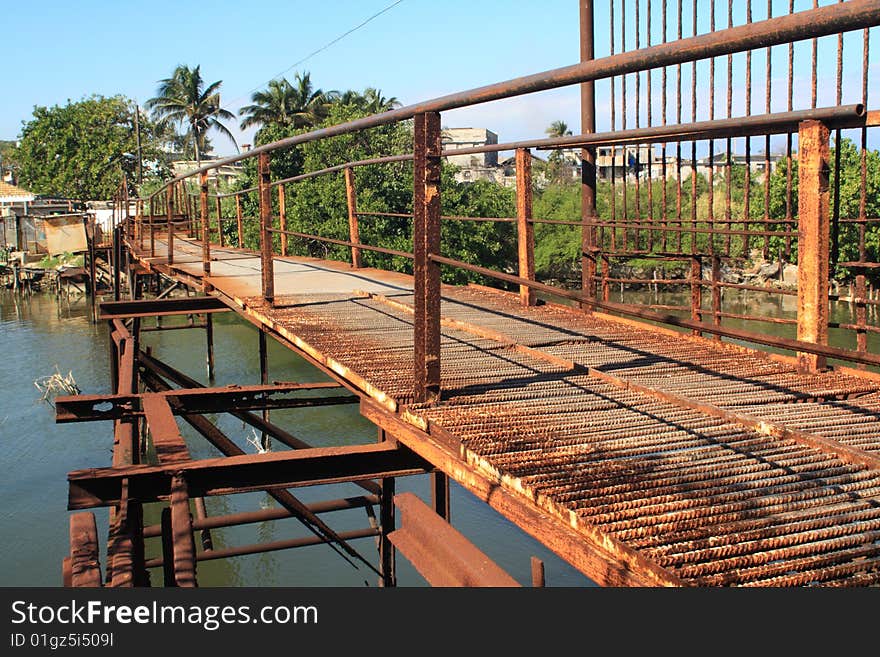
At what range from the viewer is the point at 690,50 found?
1.97 m

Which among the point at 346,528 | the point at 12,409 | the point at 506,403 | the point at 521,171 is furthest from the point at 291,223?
the point at 506,403

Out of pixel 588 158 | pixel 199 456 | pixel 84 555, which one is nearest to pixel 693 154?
pixel 588 158

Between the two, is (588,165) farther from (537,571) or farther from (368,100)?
(368,100)

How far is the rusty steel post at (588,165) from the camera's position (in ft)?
18.8

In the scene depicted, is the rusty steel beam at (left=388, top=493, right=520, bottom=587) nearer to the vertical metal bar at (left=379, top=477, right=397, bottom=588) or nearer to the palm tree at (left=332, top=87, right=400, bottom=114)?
the vertical metal bar at (left=379, top=477, right=397, bottom=588)

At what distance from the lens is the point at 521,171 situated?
5656mm

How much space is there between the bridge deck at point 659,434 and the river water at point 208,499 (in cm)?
537

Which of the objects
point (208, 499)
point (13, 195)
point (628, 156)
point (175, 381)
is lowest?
point (208, 499)

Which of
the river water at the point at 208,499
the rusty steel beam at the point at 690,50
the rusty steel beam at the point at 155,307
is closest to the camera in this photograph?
the rusty steel beam at the point at 690,50

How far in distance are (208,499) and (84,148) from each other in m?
36.2

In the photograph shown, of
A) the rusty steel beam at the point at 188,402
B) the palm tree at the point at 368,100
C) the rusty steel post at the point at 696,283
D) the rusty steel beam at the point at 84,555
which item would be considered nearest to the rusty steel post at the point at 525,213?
the rusty steel post at the point at 696,283

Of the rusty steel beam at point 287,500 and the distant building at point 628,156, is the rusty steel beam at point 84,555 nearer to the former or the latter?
the rusty steel beam at point 287,500
